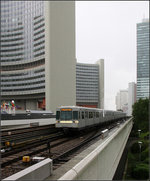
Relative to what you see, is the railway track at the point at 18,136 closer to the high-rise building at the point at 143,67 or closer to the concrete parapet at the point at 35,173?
the concrete parapet at the point at 35,173

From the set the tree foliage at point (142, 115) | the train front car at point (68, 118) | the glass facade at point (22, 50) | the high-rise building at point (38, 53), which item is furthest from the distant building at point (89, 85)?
the train front car at point (68, 118)

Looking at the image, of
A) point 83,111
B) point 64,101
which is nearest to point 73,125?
point 83,111

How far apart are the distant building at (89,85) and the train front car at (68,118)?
3952 inches

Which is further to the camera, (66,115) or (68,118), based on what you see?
(66,115)

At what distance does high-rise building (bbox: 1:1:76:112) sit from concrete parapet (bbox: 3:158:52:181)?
186 feet

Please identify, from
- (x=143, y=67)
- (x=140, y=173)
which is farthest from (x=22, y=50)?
(x=143, y=67)

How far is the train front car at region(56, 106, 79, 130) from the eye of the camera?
16.2 m

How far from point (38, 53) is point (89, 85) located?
197 feet

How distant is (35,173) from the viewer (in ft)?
13.4

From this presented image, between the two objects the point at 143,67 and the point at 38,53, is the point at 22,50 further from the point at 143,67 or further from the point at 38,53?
the point at 143,67

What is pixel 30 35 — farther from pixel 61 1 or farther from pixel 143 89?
pixel 143 89

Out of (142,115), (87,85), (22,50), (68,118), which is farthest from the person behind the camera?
(87,85)

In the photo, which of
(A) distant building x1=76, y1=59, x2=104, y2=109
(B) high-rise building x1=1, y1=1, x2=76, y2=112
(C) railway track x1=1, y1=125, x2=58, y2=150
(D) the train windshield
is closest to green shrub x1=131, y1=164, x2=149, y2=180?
(C) railway track x1=1, y1=125, x2=58, y2=150

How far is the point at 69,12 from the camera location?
6994 centimetres
